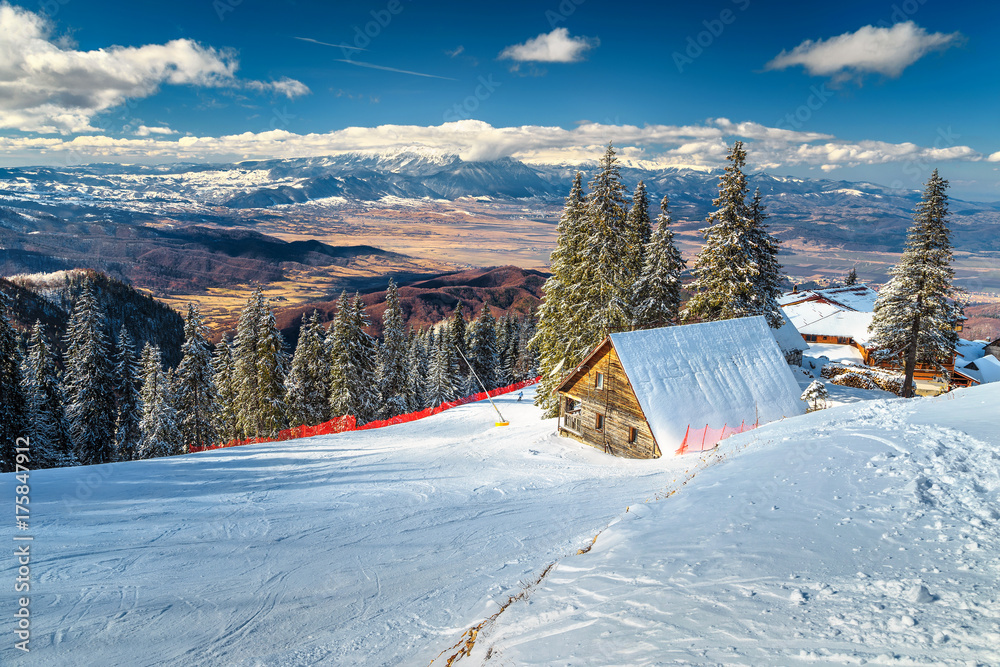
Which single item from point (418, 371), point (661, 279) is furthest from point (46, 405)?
point (661, 279)

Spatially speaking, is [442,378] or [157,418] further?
[442,378]

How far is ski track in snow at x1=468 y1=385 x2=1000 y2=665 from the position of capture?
4.83 m

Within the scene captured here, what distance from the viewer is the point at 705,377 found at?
22.7m

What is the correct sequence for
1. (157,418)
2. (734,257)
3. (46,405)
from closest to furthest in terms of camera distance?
(734,257), (46,405), (157,418)

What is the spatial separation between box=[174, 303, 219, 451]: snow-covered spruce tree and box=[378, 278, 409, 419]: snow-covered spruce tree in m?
13.9

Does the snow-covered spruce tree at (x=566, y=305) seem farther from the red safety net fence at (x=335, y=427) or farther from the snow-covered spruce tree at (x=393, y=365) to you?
the snow-covered spruce tree at (x=393, y=365)

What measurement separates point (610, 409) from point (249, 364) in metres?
27.2

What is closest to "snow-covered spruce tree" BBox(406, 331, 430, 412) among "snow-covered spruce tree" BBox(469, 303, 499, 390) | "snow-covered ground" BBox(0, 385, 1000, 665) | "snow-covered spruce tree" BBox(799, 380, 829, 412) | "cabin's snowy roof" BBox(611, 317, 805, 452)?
"snow-covered spruce tree" BBox(469, 303, 499, 390)

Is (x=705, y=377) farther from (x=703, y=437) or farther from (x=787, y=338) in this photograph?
(x=787, y=338)

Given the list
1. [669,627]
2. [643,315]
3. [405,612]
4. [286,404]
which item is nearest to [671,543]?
[669,627]

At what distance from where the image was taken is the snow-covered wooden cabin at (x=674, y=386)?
69.5ft

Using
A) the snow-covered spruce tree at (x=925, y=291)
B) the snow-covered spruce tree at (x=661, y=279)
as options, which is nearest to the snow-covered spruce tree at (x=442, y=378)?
the snow-covered spruce tree at (x=661, y=279)

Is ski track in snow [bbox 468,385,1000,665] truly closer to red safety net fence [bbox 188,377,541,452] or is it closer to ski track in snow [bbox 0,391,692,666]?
ski track in snow [bbox 0,391,692,666]

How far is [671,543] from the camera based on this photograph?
25.1ft
